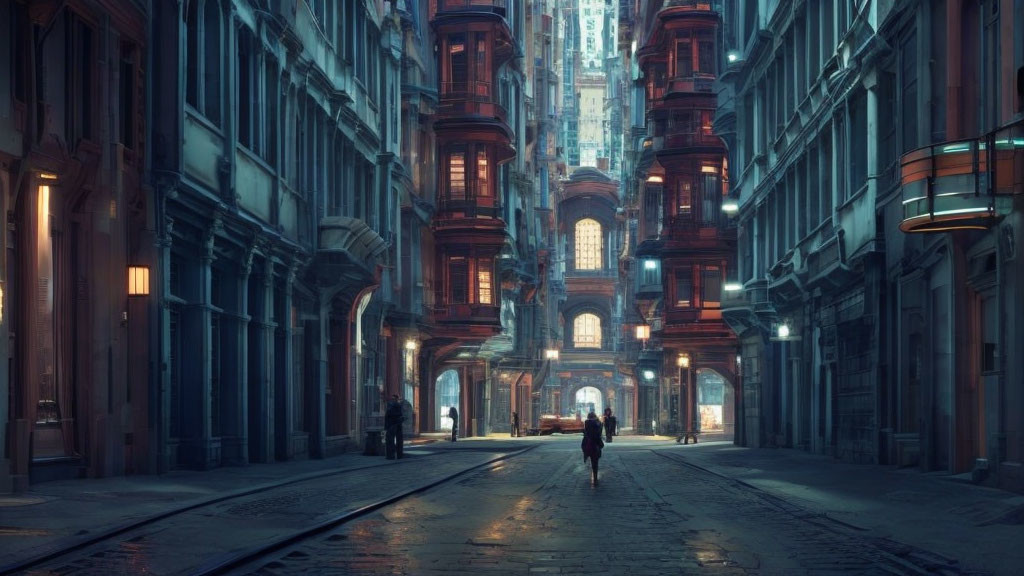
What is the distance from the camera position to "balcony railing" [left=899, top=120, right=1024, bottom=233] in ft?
68.0

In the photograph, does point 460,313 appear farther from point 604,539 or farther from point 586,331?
point 586,331

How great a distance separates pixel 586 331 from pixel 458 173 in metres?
64.1

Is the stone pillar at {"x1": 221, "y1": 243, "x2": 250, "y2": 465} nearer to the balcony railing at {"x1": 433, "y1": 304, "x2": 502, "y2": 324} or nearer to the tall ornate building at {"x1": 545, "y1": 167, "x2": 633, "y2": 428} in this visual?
the balcony railing at {"x1": 433, "y1": 304, "x2": 502, "y2": 324}

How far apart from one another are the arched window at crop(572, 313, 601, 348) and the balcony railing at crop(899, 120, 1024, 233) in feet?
347

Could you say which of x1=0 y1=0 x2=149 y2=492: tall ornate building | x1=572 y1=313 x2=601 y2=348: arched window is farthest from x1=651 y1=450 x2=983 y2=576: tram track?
x1=572 y1=313 x2=601 y2=348: arched window

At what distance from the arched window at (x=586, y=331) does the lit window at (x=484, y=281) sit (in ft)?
203

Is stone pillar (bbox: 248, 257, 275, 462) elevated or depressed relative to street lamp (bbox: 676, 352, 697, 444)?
elevated

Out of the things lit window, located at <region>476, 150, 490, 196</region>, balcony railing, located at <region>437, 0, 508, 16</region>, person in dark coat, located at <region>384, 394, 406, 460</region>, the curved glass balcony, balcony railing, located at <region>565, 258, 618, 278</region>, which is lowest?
person in dark coat, located at <region>384, 394, 406, 460</region>

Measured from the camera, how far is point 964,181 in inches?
835

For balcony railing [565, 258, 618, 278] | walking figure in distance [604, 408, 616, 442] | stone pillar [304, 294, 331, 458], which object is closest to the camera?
stone pillar [304, 294, 331, 458]

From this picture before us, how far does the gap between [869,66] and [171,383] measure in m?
15.1

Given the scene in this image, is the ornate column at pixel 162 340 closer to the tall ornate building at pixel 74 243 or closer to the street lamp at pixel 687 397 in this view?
the tall ornate building at pixel 74 243

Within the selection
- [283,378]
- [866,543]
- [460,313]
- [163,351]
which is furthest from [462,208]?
[866,543]

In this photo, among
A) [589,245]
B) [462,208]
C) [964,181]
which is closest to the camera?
[964,181]
